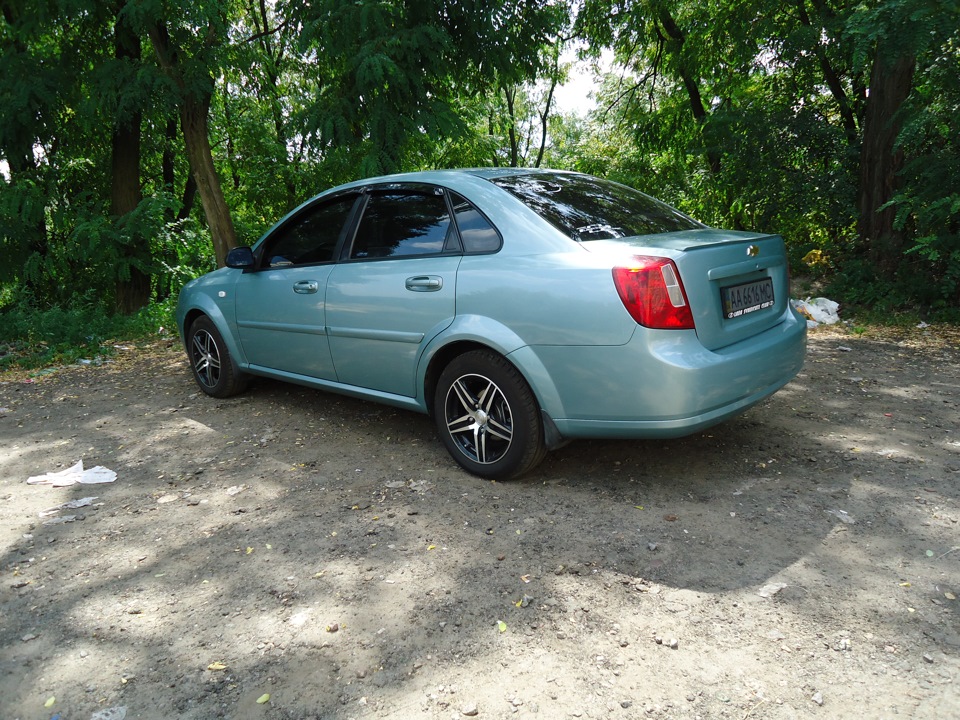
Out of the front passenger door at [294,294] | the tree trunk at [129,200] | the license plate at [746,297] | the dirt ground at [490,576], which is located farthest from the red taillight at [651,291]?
the tree trunk at [129,200]

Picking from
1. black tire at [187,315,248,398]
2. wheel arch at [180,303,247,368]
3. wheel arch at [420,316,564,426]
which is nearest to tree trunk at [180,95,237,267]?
black tire at [187,315,248,398]

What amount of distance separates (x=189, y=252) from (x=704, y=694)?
34.4 ft

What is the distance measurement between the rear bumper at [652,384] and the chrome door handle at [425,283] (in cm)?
75

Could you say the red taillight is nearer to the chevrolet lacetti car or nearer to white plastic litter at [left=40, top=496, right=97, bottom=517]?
the chevrolet lacetti car

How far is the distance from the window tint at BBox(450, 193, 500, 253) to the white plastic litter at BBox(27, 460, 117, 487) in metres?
2.53

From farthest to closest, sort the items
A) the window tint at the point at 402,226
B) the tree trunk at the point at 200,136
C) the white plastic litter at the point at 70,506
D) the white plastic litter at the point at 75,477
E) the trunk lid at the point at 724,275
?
the tree trunk at the point at 200,136 < the white plastic litter at the point at 75,477 < the window tint at the point at 402,226 < the white plastic litter at the point at 70,506 < the trunk lid at the point at 724,275

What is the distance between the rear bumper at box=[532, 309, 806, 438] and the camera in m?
3.28

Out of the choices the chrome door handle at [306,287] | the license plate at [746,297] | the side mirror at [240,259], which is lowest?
the license plate at [746,297]

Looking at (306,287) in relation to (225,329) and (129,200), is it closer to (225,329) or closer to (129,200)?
(225,329)

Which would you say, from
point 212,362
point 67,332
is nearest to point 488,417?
point 212,362

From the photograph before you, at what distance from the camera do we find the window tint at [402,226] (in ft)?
13.6

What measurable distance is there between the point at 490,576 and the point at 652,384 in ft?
3.67

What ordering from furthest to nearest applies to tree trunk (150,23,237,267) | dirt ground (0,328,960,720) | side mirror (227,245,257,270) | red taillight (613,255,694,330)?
tree trunk (150,23,237,267), side mirror (227,245,257,270), red taillight (613,255,694,330), dirt ground (0,328,960,720)

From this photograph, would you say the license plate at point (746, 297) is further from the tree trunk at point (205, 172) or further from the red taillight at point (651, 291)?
the tree trunk at point (205, 172)
